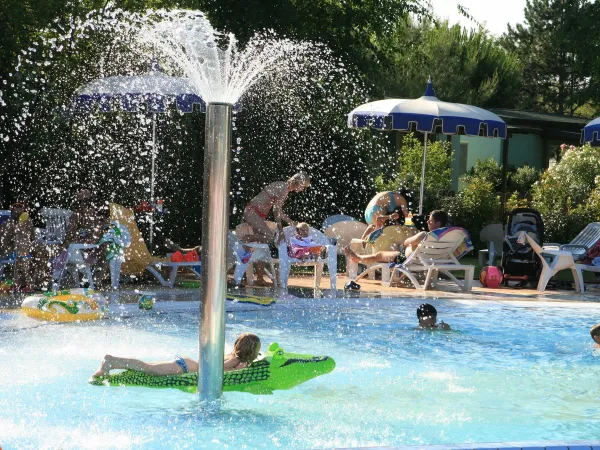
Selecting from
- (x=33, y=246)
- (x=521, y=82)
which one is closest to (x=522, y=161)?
(x=521, y=82)

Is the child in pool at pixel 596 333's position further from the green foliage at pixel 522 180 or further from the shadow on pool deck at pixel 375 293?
the green foliage at pixel 522 180

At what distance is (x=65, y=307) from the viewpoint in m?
8.94

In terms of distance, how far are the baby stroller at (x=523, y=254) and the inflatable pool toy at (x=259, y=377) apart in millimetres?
6734

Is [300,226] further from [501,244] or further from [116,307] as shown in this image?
[501,244]

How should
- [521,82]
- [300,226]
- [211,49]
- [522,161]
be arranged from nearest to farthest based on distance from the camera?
1. [211,49]
2. [300,226]
3. [522,161]
4. [521,82]

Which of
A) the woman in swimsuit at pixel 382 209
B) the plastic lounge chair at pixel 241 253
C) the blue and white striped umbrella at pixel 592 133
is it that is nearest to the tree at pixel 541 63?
the blue and white striped umbrella at pixel 592 133

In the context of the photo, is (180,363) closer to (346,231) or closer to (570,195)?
(346,231)

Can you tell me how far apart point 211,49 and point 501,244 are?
29.8 ft

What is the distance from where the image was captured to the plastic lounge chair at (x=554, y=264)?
1227 centimetres

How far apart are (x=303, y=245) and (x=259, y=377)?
214 inches

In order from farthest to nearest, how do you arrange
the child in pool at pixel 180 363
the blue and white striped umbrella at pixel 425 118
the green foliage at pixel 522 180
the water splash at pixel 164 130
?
1. the green foliage at pixel 522 180
2. the water splash at pixel 164 130
3. the blue and white striped umbrella at pixel 425 118
4. the child in pool at pixel 180 363

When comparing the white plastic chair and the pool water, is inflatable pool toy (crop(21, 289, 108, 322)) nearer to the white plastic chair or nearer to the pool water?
the pool water

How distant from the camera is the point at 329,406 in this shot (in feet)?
21.0

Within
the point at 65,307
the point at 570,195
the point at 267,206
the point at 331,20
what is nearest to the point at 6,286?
the point at 65,307
